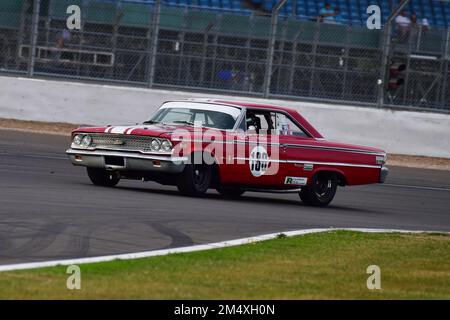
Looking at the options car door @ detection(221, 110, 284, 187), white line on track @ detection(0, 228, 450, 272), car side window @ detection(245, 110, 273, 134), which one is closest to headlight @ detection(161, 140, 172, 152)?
car door @ detection(221, 110, 284, 187)

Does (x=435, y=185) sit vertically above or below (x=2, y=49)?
below

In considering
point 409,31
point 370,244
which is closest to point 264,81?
point 409,31

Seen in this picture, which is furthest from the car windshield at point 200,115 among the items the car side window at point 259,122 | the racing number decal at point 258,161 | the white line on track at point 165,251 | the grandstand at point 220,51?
the grandstand at point 220,51

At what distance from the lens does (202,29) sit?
75.0ft

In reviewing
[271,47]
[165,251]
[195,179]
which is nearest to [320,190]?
[195,179]

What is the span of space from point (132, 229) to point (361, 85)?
13008mm

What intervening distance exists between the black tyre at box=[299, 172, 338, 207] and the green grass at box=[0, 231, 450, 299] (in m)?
4.17

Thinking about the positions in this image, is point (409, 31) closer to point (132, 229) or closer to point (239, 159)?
point (239, 159)

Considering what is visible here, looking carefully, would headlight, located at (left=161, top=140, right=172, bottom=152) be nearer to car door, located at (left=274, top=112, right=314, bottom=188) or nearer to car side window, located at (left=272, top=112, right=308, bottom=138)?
car door, located at (left=274, top=112, right=314, bottom=188)

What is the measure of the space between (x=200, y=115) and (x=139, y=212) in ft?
10.0

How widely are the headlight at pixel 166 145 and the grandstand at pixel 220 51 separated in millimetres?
9303

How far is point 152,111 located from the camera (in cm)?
2314

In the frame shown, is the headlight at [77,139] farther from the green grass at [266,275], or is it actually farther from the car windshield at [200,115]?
the green grass at [266,275]

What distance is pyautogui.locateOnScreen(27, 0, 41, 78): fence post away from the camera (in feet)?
75.2
